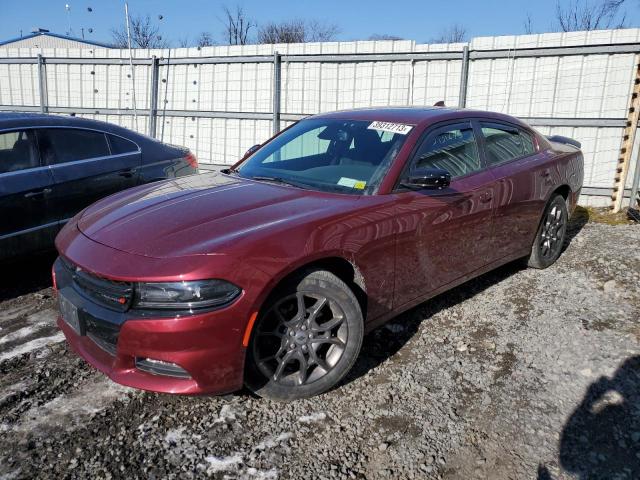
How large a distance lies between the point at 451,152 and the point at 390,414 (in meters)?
1.98

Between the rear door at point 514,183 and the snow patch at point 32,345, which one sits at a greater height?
the rear door at point 514,183

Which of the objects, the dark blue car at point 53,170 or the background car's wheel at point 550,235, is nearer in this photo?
the dark blue car at point 53,170

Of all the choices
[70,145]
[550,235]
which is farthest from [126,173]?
[550,235]

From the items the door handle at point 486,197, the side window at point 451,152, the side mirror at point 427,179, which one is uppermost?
the side window at point 451,152

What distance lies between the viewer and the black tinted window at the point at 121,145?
16.9ft

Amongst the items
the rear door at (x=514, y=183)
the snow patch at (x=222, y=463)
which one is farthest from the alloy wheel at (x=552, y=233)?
the snow patch at (x=222, y=463)

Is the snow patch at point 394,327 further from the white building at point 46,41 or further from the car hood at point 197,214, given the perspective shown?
the white building at point 46,41

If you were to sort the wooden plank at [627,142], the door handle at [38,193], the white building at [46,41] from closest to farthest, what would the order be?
the door handle at [38,193]
the wooden plank at [627,142]
the white building at [46,41]

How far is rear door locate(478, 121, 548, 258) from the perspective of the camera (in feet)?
13.5

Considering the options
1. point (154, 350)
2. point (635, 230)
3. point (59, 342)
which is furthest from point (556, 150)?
point (59, 342)

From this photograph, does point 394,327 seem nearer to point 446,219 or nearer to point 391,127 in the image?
point 446,219

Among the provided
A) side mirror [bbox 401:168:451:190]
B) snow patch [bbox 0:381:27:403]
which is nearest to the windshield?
side mirror [bbox 401:168:451:190]

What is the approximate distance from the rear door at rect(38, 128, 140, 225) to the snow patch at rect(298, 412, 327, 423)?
3091mm

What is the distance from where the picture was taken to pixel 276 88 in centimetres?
892
